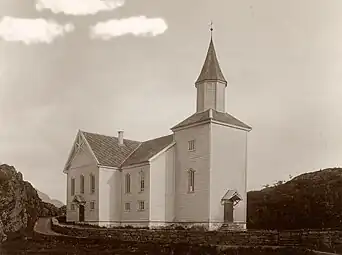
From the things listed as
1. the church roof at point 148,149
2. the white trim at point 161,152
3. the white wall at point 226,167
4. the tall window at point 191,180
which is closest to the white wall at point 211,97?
the white wall at point 226,167

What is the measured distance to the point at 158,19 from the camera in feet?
7.42

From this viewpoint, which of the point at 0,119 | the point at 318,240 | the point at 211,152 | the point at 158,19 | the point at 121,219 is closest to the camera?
the point at 318,240

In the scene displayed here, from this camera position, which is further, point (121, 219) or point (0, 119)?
point (121, 219)

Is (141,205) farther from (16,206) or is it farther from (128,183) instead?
(16,206)

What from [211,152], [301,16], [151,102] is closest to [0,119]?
[151,102]

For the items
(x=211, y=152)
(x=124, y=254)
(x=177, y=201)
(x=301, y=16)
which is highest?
(x=301, y=16)

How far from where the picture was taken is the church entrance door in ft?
8.79

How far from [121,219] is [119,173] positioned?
376mm

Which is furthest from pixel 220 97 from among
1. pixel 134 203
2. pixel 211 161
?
pixel 134 203

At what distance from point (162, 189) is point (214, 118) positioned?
26.5 inches

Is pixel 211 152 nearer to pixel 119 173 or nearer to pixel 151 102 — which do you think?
pixel 119 173

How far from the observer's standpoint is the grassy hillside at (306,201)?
7.00 feet

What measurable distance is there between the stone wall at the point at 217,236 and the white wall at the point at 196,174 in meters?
0.26

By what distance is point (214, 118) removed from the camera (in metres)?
2.62
